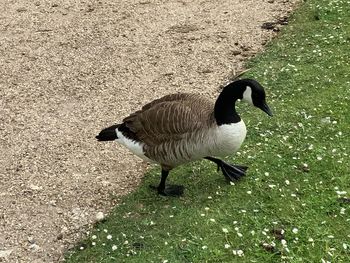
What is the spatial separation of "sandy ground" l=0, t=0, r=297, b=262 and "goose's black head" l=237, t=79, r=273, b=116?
5.77 ft

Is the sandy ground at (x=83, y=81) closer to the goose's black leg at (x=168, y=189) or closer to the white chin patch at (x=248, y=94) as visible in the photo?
the goose's black leg at (x=168, y=189)

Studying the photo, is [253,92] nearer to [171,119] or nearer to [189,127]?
[189,127]

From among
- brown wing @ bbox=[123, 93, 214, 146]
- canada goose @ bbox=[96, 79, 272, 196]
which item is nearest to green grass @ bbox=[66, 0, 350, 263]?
canada goose @ bbox=[96, 79, 272, 196]

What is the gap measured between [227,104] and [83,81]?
13.3ft

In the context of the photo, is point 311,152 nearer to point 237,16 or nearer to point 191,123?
point 191,123

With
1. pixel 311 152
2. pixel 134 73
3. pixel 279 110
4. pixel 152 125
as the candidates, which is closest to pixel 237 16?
pixel 134 73

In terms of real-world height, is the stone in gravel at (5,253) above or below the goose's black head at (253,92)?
below

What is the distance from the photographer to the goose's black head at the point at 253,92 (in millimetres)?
5184

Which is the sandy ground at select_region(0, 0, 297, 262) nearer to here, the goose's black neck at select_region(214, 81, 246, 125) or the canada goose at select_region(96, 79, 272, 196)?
the canada goose at select_region(96, 79, 272, 196)

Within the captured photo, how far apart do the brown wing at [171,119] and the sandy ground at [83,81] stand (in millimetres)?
907

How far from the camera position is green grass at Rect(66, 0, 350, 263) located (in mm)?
4902

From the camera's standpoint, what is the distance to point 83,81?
8695 millimetres

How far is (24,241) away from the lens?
17.7 feet

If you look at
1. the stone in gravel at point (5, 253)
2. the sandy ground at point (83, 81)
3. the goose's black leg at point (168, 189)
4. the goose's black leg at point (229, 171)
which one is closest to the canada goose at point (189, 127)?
the goose's black leg at point (168, 189)
